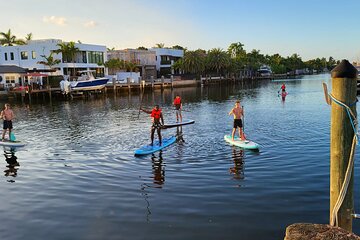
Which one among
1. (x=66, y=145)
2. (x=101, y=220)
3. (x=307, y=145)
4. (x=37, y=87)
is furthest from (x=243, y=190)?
(x=37, y=87)

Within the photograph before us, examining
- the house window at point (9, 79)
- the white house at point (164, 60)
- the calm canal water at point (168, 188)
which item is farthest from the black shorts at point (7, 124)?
the white house at point (164, 60)

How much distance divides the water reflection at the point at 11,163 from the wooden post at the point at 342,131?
12029 mm

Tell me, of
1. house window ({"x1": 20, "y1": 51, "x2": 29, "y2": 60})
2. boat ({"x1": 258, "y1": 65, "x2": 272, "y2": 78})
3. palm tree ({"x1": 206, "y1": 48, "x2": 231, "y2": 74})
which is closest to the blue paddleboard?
house window ({"x1": 20, "y1": 51, "x2": 29, "y2": 60})

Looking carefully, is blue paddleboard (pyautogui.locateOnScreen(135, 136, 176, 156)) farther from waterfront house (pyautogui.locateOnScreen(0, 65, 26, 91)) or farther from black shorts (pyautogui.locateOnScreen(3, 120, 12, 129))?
waterfront house (pyautogui.locateOnScreen(0, 65, 26, 91))

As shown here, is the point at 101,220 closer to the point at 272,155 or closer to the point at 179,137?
the point at 272,155

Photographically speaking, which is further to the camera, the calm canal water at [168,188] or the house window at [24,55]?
the house window at [24,55]

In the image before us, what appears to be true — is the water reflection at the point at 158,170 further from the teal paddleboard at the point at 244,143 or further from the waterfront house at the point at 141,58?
the waterfront house at the point at 141,58

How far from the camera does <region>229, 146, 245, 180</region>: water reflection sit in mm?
12698

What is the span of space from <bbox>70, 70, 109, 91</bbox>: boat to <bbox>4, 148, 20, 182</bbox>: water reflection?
41182 mm

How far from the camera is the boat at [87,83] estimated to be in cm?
5872

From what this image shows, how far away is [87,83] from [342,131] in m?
58.0

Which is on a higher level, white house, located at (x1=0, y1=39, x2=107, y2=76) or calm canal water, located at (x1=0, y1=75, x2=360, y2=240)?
white house, located at (x1=0, y1=39, x2=107, y2=76)

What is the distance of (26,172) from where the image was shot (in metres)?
14.3

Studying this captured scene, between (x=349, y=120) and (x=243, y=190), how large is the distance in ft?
22.8
